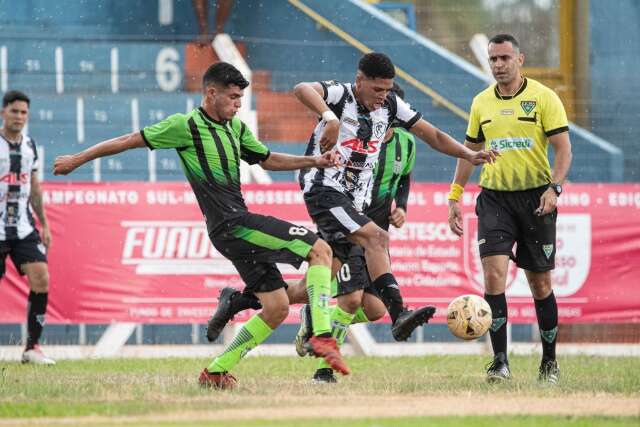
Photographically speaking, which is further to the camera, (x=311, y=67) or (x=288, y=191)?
(x=311, y=67)

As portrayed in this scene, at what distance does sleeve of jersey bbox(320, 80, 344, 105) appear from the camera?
9.12m

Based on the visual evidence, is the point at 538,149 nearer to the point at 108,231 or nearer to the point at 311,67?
the point at 108,231

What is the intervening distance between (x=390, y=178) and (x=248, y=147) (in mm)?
2295

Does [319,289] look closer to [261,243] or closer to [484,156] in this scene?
[261,243]

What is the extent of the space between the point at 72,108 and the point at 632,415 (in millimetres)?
11773

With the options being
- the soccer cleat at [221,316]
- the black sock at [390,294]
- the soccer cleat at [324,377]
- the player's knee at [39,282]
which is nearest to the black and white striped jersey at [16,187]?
the player's knee at [39,282]

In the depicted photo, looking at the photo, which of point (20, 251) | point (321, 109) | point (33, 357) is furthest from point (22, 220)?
point (321, 109)

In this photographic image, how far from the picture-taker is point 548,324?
9.94 metres

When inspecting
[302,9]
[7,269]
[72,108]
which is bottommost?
[7,269]

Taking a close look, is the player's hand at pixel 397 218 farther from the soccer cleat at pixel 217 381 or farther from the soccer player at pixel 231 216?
the soccer cleat at pixel 217 381

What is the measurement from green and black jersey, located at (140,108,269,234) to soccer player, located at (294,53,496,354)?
0.66 meters

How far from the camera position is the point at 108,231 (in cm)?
1357

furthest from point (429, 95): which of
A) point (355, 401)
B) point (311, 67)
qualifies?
point (355, 401)

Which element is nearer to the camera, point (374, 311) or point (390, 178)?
point (374, 311)
